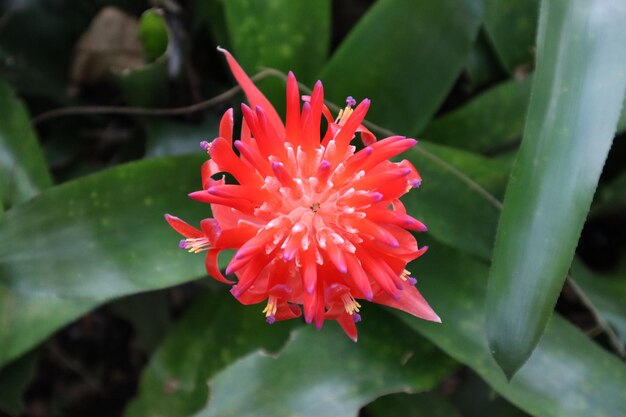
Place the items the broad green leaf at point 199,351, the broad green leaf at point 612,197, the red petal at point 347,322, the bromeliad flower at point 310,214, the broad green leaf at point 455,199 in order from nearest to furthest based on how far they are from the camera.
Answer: the bromeliad flower at point 310,214
the red petal at point 347,322
the broad green leaf at point 455,199
the broad green leaf at point 199,351
the broad green leaf at point 612,197

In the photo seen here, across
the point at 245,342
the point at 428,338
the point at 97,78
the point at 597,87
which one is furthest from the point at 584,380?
the point at 97,78

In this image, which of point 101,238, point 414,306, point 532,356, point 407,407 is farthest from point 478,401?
point 101,238

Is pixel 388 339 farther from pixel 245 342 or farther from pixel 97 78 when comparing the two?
pixel 97 78

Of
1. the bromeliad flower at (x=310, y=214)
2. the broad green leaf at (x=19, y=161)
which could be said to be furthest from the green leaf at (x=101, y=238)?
the bromeliad flower at (x=310, y=214)

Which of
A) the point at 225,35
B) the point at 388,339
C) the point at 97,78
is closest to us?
the point at 388,339

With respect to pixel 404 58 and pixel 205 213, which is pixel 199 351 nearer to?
pixel 205 213

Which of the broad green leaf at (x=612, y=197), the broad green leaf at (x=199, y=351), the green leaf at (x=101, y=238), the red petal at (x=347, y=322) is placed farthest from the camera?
the broad green leaf at (x=612, y=197)

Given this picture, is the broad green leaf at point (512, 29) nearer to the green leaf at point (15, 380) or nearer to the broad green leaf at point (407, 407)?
the broad green leaf at point (407, 407)
